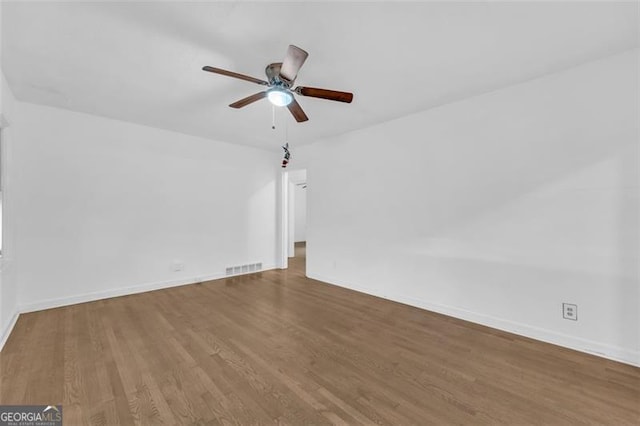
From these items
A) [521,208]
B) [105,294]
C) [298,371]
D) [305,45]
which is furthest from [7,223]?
[521,208]

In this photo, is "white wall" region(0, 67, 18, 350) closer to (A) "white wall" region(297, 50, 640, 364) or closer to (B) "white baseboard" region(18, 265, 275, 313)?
(B) "white baseboard" region(18, 265, 275, 313)

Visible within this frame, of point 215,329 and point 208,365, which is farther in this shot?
point 215,329

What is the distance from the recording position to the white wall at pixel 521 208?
229 cm

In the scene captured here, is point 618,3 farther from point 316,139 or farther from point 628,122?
point 316,139

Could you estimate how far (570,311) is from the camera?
2.49 meters

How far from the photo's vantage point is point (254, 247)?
554 cm

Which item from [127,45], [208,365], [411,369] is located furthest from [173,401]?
[127,45]

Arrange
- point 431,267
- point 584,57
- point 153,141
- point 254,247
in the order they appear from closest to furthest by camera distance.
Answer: point 584,57, point 431,267, point 153,141, point 254,247

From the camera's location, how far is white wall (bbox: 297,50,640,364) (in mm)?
2293

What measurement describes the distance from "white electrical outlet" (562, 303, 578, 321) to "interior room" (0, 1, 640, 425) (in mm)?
10

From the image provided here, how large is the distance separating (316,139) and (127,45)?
316 cm

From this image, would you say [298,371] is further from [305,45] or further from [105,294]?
[105,294]

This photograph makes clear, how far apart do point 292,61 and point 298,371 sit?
2.38 metres

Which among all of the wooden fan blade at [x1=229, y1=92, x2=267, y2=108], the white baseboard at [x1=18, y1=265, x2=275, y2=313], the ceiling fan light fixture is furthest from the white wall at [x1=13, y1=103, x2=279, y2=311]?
the ceiling fan light fixture
